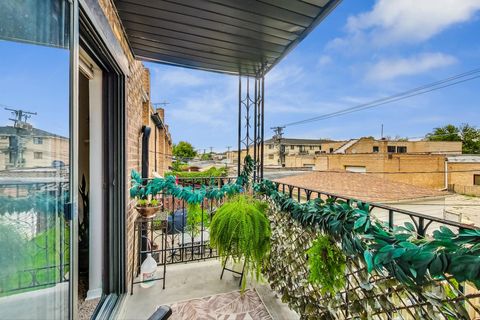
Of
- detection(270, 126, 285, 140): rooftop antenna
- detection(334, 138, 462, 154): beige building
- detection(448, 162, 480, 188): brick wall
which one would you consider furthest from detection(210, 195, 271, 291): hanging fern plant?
detection(270, 126, 285, 140): rooftop antenna

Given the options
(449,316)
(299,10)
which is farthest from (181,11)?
(449,316)

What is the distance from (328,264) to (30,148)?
1421 millimetres

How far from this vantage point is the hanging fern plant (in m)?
1.89

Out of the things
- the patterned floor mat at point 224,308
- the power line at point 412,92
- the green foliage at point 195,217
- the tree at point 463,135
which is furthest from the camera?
the tree at point 463,135

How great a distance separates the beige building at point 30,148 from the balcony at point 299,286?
4.16ft

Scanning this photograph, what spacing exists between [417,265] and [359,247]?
27cm

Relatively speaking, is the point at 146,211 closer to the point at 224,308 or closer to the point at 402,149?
the point at 224,308

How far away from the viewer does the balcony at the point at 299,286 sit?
2.72 feet

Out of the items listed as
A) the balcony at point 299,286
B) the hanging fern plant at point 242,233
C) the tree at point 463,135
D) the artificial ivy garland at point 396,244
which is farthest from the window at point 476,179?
the artificial ivy garland at point 396,244

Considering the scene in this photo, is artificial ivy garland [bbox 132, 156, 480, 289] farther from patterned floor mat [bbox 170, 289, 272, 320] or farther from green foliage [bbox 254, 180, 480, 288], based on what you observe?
patterned floor mat [bbox 170, 289, 272, 320]

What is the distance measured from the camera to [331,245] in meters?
1.28

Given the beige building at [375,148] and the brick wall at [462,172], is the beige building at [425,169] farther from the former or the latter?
the beige building at [375,148]

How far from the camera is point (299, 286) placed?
173 cm

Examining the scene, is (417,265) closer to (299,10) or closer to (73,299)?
(73,299)
